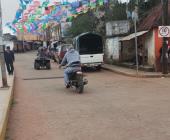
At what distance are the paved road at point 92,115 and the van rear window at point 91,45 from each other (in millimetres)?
14031

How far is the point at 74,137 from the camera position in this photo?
8.76 meters

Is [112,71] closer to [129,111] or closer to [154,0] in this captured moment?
[154,0]

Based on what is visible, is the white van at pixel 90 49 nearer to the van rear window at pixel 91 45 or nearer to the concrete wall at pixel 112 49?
the van rear window at pixel 91 45

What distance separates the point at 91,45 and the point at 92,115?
66.0ft

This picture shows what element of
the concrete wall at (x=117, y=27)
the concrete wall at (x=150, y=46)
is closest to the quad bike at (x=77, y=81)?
the concrete wall at (x=150, y=46)

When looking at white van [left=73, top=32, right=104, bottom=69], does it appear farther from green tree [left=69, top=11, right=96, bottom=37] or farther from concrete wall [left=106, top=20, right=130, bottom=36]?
green tree [left=69, top=11, right=96, bottom=37]

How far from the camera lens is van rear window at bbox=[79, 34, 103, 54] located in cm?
3116

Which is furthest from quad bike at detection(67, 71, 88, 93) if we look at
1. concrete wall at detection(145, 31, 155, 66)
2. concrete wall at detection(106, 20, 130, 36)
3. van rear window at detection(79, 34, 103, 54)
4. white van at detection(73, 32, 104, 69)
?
concrete wall at detection(106, 20, 130, 36)

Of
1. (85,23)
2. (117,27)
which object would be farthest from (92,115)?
(85,23)

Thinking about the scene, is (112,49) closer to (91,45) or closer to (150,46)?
(91,45)

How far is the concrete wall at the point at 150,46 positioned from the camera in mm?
27791

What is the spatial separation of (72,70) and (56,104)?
3.63 m

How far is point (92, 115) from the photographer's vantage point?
11336 mm

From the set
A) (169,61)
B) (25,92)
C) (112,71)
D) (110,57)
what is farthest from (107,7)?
(25,92)
